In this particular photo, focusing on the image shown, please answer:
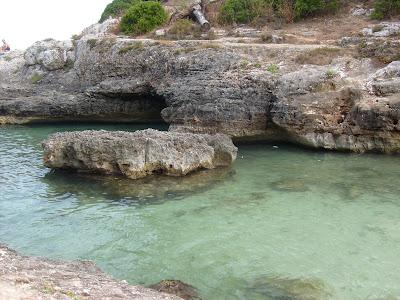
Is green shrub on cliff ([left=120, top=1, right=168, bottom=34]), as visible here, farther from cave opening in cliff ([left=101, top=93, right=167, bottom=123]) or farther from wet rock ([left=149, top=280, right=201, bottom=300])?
wet rock ([left=149, top=280, right=201, bottom=300])

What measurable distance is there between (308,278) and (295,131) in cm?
1219

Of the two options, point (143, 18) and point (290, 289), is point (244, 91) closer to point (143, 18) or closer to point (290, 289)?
point (290, 289)

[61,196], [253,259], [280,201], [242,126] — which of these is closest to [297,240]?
[253,259]

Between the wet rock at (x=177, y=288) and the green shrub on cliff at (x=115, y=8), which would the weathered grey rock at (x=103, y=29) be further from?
the wet rock at (x=177, y=288)

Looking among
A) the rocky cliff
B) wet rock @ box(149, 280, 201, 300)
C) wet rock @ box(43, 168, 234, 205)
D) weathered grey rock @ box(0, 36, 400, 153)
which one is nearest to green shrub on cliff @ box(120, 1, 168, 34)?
the rocky cliff

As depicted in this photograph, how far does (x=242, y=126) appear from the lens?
72.6ft

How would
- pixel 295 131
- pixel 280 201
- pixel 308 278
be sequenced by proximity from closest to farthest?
pixel 308 278, pixel 280 201, pixel 295 131

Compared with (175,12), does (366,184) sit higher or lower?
lower

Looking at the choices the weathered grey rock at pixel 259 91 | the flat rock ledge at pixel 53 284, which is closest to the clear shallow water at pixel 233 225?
the weathered grey rock at pixel 259 91

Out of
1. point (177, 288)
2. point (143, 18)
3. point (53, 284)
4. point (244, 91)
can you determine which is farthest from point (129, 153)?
point (143, 18)

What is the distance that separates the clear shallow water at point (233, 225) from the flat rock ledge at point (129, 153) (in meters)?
0.50

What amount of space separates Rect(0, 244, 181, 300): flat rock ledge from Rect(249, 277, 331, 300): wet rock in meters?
2.27

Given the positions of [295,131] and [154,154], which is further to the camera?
[295,131]

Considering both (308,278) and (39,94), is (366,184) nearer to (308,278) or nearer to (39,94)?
(308,278)
